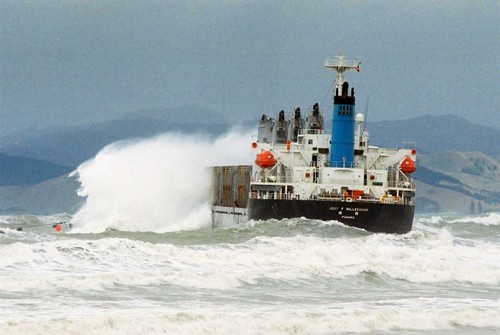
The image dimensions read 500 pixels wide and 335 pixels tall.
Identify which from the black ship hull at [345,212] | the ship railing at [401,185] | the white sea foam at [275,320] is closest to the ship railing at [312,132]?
the ship railing at [401,185]

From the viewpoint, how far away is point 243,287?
1618 inches

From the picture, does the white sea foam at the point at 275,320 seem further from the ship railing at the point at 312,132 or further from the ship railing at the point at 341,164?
the ship railing at the point at 312,132

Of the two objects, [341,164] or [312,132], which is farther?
[312,132]

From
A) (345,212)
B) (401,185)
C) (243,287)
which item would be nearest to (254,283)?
(243,287)

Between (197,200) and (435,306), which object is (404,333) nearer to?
(435,306)

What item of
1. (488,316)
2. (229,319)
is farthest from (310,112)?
(229,319)

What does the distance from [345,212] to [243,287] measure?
22.2m

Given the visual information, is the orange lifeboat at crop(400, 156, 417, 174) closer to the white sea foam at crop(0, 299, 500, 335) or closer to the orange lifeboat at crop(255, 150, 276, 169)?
the orange lifeboat at crop(255, 150, 276, 169)

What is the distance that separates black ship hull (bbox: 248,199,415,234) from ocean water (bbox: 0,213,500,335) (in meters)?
3.88

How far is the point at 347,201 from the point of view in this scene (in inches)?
2475

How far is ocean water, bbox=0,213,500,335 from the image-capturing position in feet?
109

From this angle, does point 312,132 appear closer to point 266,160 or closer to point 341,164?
point 266,160

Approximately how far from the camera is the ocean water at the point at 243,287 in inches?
→ 1305

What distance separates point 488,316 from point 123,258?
1250cm
